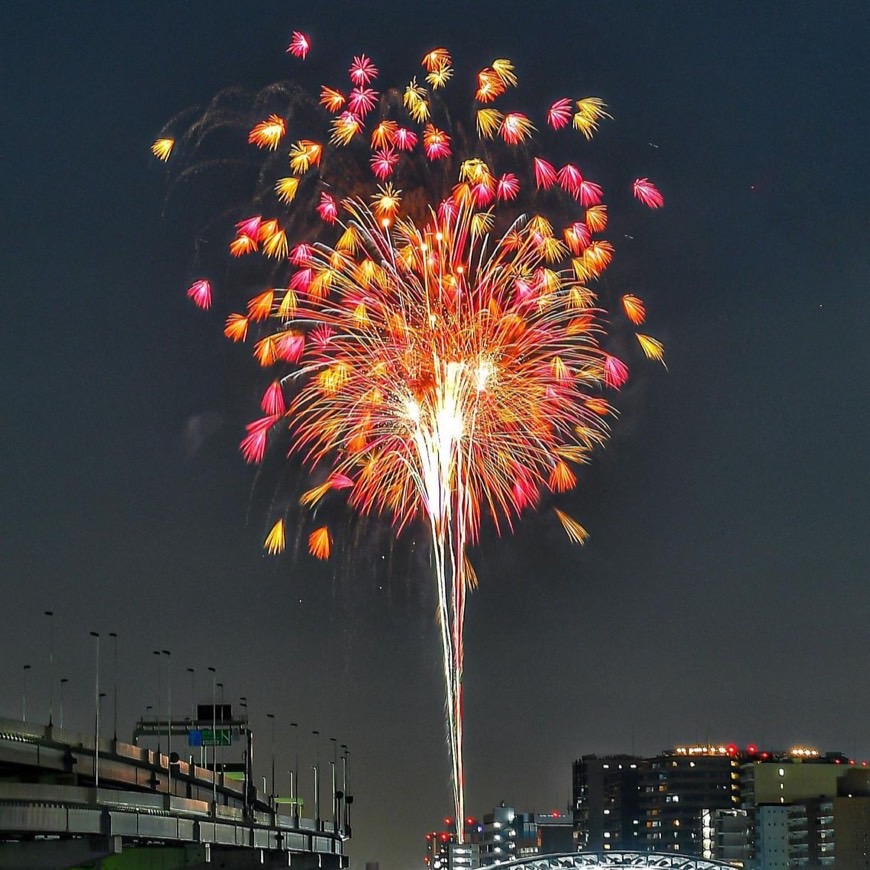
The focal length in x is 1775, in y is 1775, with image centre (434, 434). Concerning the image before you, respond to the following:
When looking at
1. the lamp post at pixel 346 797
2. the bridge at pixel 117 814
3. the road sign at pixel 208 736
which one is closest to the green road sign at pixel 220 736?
the road sign at pixel 208 736

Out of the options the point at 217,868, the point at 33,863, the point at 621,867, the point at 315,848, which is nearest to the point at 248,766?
the point at 315,848

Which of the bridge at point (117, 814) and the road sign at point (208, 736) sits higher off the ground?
the road sign at point (208, 736)

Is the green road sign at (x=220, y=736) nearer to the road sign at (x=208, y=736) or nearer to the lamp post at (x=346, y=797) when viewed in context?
the road sign at (x=208, y=736)

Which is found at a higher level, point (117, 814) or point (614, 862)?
point (117, 814)

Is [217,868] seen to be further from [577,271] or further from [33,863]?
[577,271]

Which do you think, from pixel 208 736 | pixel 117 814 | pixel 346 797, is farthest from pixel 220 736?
pixel 117 814

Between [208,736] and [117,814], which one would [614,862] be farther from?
[208,736]
